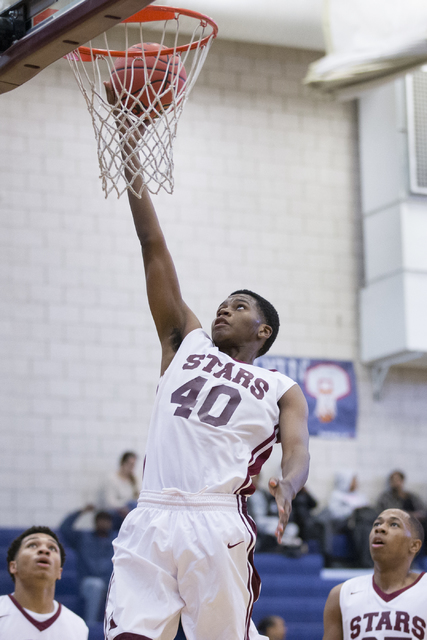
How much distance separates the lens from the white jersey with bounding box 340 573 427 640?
4.79m

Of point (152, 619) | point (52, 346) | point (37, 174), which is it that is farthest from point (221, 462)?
point (37, 174)

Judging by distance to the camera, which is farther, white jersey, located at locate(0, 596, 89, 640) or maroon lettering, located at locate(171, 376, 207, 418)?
white jersey, located at locate(0, 596, 89, 640)

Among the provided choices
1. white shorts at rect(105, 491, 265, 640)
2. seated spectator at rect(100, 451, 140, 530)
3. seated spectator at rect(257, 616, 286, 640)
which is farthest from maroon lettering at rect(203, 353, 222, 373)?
seated spectator at rect(100, 451, 140, 530)

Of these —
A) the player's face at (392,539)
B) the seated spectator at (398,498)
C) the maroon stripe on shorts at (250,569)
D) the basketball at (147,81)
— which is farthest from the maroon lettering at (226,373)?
the seated spectator at (398,498)

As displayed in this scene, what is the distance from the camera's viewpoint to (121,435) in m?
11.8

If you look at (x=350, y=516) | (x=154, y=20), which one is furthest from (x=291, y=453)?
(x=350, y=516)

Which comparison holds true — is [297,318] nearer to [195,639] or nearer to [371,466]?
[371,466]

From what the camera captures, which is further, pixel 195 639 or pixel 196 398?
pixel 196 398

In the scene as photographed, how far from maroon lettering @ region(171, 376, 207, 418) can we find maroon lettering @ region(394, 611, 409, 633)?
203 cm

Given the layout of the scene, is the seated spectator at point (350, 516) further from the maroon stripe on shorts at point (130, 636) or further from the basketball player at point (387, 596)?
the maroon stripe on shorts at point (130, 636)

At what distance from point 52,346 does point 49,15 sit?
27.5ft

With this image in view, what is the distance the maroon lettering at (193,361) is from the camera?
12.1ft

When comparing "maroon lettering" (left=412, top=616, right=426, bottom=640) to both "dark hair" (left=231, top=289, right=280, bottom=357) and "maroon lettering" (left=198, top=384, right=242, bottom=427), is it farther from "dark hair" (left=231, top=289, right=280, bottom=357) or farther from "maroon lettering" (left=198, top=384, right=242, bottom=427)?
"maroon lettering" (left=198, top=384, right=242, bottom=427)

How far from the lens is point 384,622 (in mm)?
4836
